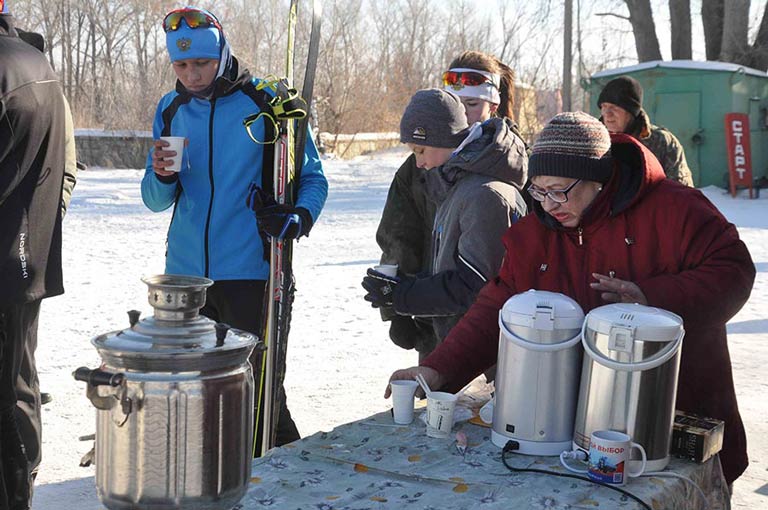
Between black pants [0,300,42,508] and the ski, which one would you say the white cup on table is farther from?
black pants [0,300,42,508]

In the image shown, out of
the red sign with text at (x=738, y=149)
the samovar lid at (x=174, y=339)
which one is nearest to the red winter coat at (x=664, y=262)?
the samovar lid at (x=174, y=339)

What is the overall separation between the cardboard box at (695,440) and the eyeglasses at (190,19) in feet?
7.81

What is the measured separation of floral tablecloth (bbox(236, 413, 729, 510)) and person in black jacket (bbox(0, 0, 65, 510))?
1.31 meters

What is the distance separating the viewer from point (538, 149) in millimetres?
2600

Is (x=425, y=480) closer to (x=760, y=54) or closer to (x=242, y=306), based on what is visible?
(x=242, y=306)

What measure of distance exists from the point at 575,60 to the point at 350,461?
30.2m

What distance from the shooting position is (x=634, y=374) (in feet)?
6.97

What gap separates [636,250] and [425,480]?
2.87 ft

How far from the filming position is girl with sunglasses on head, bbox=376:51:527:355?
387cm

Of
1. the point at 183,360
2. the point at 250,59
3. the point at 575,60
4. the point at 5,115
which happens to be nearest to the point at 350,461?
the point at 183,360

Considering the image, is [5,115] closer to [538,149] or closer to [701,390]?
[538,149]

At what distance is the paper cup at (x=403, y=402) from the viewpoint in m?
2.54

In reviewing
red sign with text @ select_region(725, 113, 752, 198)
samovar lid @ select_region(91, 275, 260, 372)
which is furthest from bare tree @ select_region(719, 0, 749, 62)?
samovar lid @ select_region(91, 275, 260, 372)

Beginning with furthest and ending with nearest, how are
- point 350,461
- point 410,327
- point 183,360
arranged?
point 410,327, point 350,461, point 183,360
